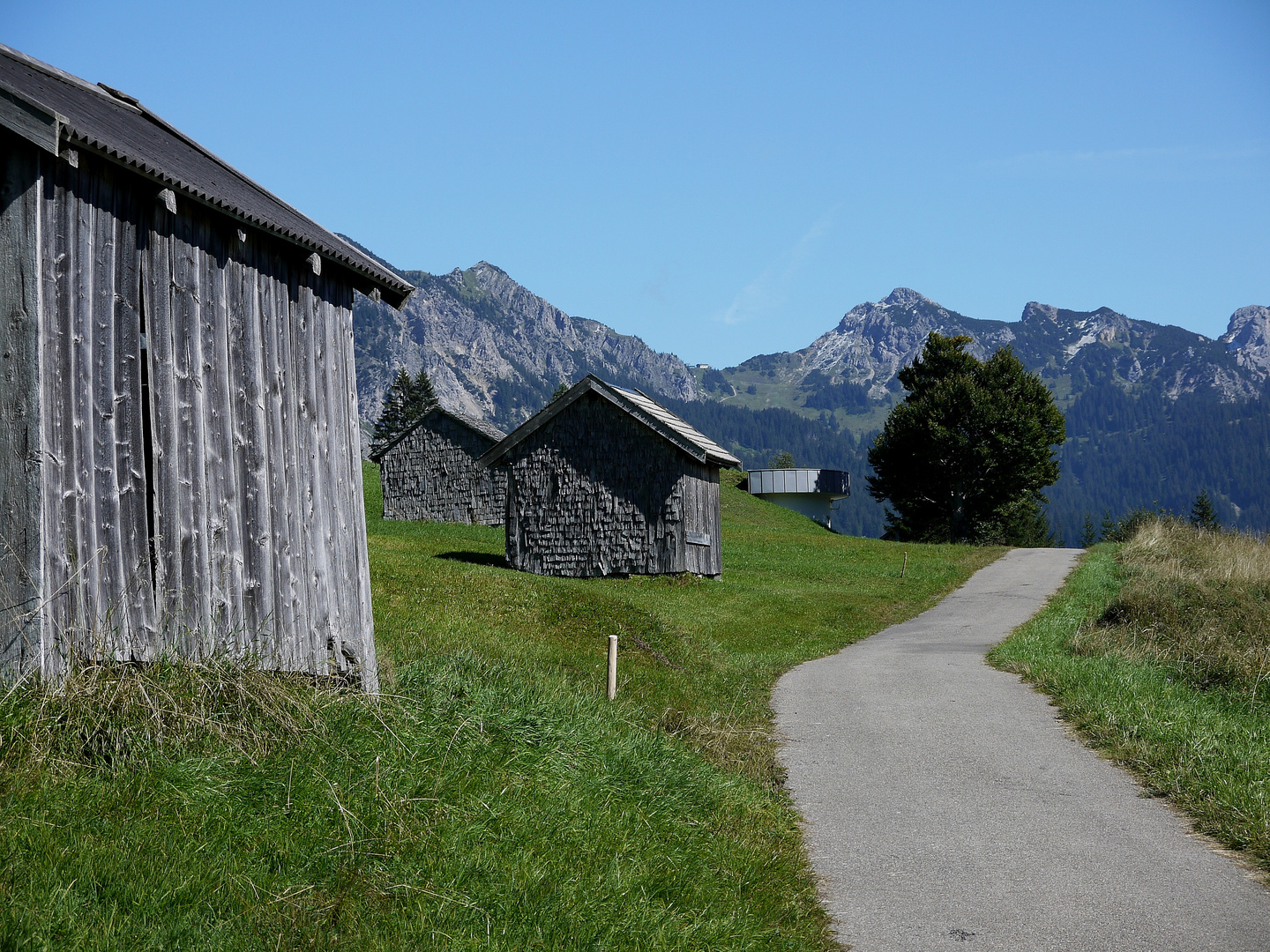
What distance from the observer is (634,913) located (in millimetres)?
5488

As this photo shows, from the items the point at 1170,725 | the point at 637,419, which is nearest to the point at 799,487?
the point at 637,419

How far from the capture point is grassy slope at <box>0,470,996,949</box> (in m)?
4.75

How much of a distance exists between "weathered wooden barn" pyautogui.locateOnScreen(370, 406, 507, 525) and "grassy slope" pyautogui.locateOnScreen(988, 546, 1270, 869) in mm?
29539

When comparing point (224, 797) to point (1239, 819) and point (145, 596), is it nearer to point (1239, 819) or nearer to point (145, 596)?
point (145, 596)

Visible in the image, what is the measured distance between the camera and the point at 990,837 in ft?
26.4

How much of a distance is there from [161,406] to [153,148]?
7.95ft

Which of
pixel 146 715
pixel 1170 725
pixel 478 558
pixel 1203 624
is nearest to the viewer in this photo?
pixel 146 715

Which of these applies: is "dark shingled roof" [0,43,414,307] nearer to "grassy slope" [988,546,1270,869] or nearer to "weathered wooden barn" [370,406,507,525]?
"grassy slope" [988,546,1270,869]

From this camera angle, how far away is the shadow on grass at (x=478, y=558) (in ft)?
104

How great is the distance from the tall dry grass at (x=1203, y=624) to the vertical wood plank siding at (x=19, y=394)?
495 inches

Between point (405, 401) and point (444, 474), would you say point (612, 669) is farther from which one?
point (405, 401)

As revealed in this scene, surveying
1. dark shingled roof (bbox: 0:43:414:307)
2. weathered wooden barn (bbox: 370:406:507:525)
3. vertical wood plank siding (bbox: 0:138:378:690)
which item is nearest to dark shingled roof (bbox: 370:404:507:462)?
weathered wooden barn (bbox: 370:406:507:525)

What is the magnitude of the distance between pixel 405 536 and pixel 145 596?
1286 inches

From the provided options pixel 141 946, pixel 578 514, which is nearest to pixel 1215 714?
pixel 141 946
